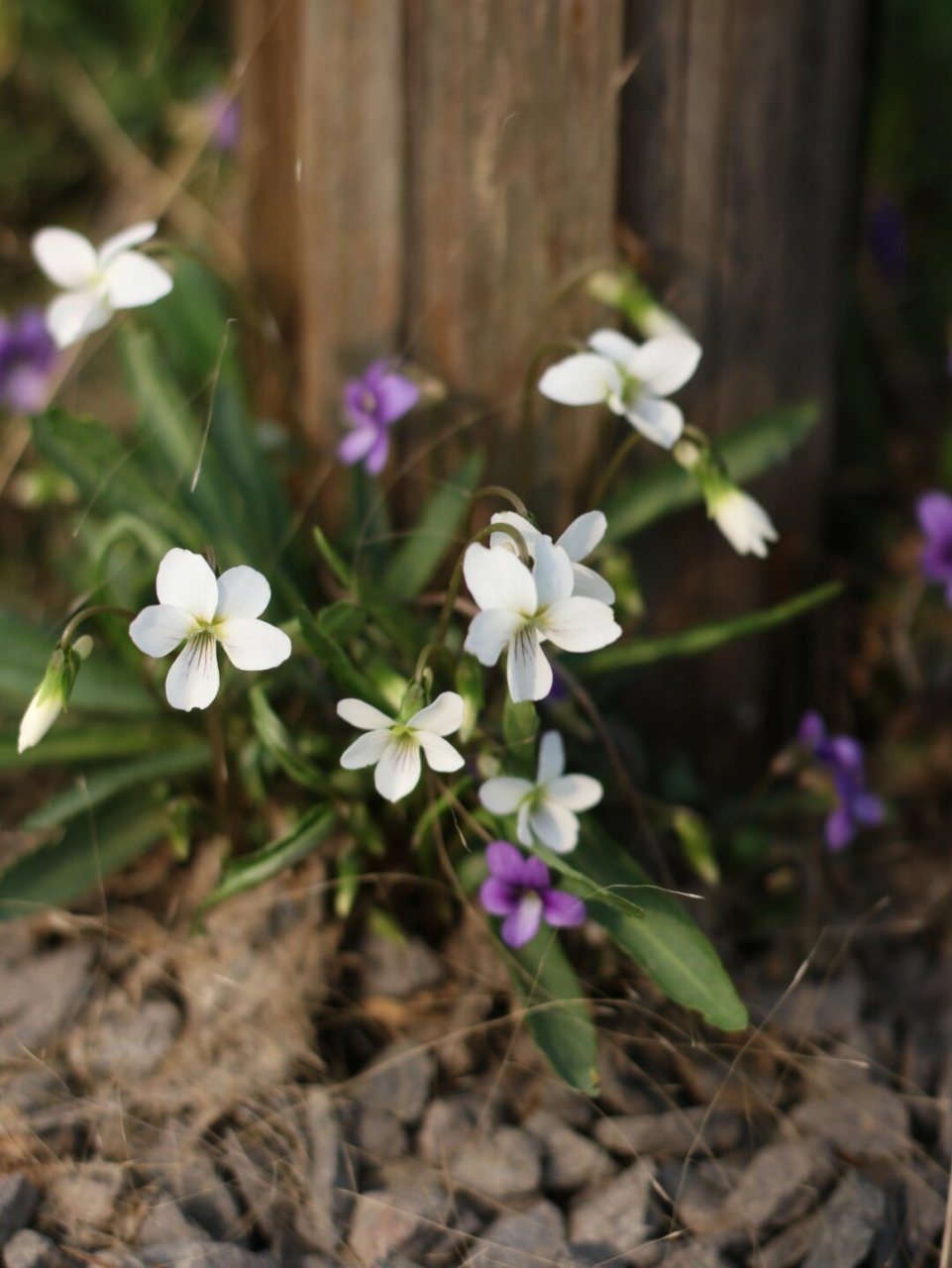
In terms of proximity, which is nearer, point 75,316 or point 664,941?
point 664,941

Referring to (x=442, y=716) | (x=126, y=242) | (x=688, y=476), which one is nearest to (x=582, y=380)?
(x=688, y=476)

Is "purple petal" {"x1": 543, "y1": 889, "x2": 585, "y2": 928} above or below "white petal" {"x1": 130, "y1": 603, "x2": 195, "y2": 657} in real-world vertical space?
below

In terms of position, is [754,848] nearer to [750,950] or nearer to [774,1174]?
[750,950]

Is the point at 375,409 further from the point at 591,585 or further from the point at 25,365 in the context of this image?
the point at 25,365

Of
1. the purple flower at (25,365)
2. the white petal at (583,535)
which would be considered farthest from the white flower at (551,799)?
the purple flower at (25,365)

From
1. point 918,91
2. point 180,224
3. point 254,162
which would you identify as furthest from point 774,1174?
point 918,91

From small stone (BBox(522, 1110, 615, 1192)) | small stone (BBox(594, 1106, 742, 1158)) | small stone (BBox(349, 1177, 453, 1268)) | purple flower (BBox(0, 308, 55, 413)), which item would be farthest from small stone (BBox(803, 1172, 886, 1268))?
purple flower (BBox(0, 308, 55, 413))

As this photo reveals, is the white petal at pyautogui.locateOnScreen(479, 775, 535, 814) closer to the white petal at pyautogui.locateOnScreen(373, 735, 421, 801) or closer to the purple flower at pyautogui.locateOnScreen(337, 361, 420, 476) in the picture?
the white petal at pyautogui.locateOnScreen(373, 735, 421, 801)
